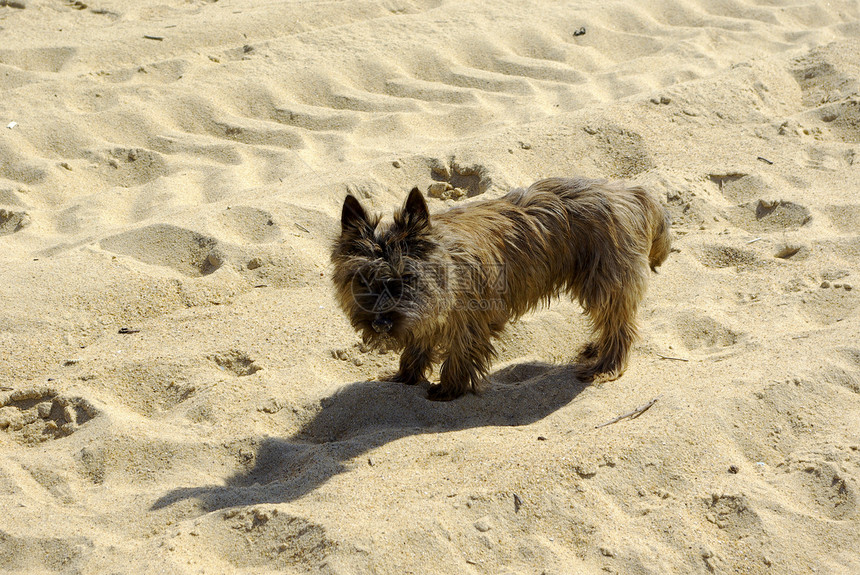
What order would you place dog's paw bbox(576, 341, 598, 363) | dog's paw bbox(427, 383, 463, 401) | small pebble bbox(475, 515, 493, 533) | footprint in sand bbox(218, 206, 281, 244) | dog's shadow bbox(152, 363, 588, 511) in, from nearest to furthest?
small pebble bbox(475, 515, 493, 533) → dog's shadow bbox(152, 363, 588, 511) → dog's paw bbox(427, 383, 463, 401) → dog's paw bbox(576, 341, 598, 363) → footprint in sand bbox(218, 206, 281, 244)

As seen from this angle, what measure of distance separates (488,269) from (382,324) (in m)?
0.76

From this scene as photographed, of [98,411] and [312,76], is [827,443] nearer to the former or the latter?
[98,411]

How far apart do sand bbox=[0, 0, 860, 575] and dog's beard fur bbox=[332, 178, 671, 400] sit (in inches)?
12.4

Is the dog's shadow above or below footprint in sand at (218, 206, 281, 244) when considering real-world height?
below

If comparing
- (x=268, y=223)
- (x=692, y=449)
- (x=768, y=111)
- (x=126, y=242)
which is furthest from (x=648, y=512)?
(x=768, y=111)

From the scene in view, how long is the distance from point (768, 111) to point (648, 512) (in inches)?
209

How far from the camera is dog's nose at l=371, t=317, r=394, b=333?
4.25 metres

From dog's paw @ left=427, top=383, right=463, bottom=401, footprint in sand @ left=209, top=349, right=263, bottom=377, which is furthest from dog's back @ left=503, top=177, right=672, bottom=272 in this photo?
footprint in sand @ left=209, top=349, right=263, bottom=377

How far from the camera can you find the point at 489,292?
468 cm

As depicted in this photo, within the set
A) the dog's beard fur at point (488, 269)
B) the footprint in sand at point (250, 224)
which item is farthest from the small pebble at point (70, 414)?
the footprint in sand at point (250, 224)

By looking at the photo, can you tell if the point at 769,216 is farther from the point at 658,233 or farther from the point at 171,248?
the point at 171,248

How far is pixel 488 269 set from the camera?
4598 millimetres

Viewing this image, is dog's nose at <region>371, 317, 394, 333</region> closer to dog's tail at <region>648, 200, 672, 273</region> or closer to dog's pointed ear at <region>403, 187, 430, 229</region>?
dog's pointed ear at <region>403, 187, 430, 229</region>

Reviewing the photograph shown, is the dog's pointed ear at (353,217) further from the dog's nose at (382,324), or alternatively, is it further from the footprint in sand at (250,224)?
the footprint in sand at (250,224)
